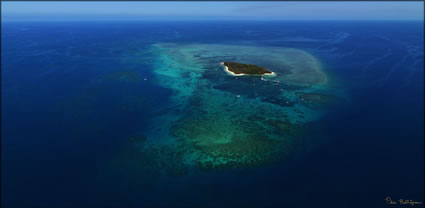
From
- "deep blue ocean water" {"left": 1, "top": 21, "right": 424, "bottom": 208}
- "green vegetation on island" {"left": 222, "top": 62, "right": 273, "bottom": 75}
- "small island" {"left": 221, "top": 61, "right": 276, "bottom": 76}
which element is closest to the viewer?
"deep blue ocean water" {"left": 1, "top": 21, "right": 424, "bottom": 208}

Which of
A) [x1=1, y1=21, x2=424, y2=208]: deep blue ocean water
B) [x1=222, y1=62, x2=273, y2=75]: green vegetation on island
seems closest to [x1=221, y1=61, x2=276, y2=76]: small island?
[x1=222, y1=62, x2=273, y2=75]: green vegetation on island

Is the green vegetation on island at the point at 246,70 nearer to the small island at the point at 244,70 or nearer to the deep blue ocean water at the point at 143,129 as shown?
the small island at the point at 244,70

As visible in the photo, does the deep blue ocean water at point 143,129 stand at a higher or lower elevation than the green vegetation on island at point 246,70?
lower

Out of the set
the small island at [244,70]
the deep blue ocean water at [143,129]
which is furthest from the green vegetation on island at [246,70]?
the deep blue ocean water at [143,129]

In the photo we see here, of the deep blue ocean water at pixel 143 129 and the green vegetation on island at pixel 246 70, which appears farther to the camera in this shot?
the green vegetation on island at pixel 246 70

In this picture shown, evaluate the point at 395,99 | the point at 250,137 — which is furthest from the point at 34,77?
the point at 395,99

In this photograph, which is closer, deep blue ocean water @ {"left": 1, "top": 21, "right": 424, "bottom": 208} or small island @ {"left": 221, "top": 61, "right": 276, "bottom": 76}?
deep blue ocean water @ {"left": 1, "top": 21, "right": 424, "bottom": 208}

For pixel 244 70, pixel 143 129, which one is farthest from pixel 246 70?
pixel 143 129

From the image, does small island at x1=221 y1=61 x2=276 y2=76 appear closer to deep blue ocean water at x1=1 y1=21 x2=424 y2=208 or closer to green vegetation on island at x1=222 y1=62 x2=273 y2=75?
green vegetation on island at x1=222 y1=62 x2=273 y2=75

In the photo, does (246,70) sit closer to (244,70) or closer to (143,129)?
(244,70)

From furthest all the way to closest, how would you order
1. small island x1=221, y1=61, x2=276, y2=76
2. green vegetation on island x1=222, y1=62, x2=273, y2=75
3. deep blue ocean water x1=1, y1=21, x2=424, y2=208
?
green vegetation on island x1=222, y1=62, x2=273, y2=75
small island x1=221, y1=61, x2=276, y2=76
deep blue ocean water x1=1, y1=21, x2=424, y2=208

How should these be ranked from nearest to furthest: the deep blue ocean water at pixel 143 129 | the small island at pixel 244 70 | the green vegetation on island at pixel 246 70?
the deep blue ocean water at pixel 143 129
the small island at pixel 244 70
the green vegetation on island at pixel 246 70

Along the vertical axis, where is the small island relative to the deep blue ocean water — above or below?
above
